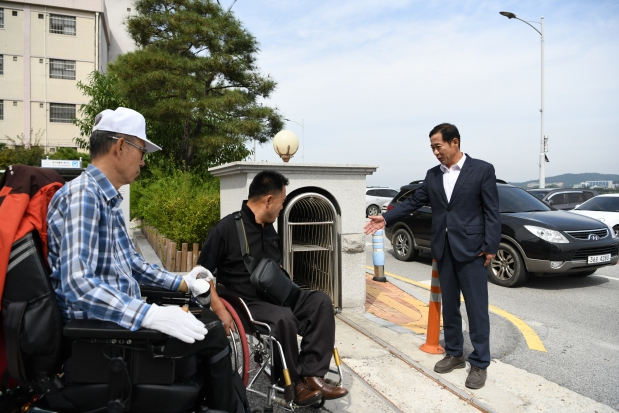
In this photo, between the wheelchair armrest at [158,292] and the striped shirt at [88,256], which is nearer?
the striped shirt at [88,256]

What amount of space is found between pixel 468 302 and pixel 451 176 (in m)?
1.06

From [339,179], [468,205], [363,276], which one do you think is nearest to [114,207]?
[468,205]

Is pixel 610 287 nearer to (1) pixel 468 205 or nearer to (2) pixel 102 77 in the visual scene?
(1) pixel 468 205

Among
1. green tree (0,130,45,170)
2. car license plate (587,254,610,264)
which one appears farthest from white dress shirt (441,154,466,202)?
green tree (0,130,45,170)

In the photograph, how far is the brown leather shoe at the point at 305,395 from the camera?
2.97m

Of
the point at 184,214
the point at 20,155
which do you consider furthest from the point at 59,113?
the point at 184,214

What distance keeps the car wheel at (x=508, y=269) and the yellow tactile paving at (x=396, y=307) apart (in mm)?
1874

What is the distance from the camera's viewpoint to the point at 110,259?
224 cm

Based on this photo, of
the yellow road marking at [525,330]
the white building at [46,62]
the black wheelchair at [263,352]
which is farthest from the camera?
the white building at [46,62]

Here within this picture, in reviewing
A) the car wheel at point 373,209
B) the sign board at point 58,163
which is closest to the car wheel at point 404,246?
the sign board at point 58,163

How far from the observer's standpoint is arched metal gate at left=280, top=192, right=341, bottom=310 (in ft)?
17.4

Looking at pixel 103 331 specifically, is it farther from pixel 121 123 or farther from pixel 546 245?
pixel 546 245

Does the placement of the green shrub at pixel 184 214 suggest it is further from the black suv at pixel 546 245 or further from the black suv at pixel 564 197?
the black suv at pixel 564 197

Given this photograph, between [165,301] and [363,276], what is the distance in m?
3.30
